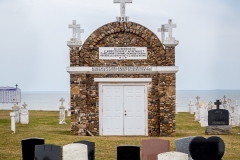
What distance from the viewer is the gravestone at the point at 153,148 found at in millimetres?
13633

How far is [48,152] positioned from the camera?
1309 centimetres

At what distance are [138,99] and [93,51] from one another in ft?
9.96

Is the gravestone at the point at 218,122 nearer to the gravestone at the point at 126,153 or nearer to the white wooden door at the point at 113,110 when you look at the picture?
the white wooden door at the point at 113,110

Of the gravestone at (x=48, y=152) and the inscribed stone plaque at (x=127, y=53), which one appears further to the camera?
the inscribed stone plaque at (x=127, y=53)

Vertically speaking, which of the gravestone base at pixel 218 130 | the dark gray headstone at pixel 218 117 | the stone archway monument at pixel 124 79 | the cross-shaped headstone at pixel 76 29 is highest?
the cross-shaped headstone at pixel 76 29

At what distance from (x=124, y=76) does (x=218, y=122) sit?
17.5 ft

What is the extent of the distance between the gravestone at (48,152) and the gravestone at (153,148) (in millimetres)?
2264

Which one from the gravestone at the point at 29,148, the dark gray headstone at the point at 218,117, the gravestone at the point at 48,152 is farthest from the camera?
the dark gray headstone at the point at 218,117

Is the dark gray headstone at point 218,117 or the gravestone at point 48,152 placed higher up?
the dark gray headstone at point 218,117

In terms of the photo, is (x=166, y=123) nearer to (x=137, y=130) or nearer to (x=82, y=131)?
(x=137, y=130)

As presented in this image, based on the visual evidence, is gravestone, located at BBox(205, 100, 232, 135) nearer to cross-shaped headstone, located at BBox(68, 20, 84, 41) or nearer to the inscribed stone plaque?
the inscribed stone plaque

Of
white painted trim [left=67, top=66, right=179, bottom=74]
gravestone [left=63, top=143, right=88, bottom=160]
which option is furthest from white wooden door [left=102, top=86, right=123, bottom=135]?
gravestone [left=63, top=143, right=88, bottom=160]

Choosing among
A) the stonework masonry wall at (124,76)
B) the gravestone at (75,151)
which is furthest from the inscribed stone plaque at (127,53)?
the gravestone at (75,151)

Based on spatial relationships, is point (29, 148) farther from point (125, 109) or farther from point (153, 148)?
point (125, 109)
